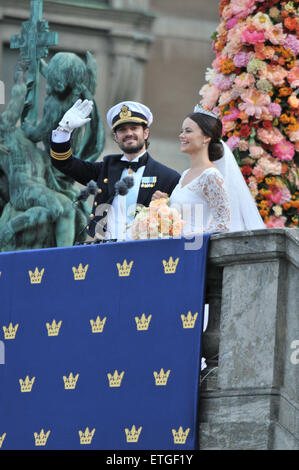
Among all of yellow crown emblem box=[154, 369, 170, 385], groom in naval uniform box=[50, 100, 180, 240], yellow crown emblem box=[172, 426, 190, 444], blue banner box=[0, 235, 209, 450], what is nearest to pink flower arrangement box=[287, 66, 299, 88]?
groom in naval uniform box=[50, 100, 180, 240]

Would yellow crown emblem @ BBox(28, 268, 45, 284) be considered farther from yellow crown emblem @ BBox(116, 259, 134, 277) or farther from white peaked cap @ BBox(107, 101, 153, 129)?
white peaked cap @ BBox(107, 101, 153, 129)

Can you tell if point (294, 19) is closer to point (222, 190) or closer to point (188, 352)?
point (222, 190)

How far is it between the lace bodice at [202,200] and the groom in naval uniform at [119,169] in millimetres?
474

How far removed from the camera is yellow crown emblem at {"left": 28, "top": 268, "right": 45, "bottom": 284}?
7.71 meters

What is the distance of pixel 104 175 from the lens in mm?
8625

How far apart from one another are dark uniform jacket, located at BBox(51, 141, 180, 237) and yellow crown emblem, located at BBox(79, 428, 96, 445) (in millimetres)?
1392

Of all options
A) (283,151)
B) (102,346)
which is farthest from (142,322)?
(283,151)

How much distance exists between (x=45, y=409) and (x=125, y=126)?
5.89 ft

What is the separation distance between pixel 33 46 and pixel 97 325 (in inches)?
234

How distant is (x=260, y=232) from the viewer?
686 cm

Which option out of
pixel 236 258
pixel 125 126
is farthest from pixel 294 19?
pixel 236 258

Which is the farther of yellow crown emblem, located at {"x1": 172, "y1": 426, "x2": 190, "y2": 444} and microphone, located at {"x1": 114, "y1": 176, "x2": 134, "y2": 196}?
microphone, located at {"x1": 114, "y1": 176, "x2": 134, "y2": 196}

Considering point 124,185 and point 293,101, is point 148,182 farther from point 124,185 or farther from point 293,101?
point 293,101

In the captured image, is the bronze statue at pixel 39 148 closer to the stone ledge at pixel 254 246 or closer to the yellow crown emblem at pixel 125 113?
the yellow crown emblem at pixel 125 113
